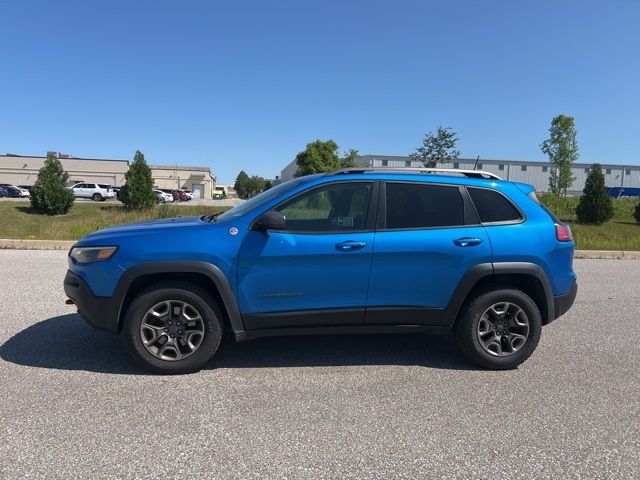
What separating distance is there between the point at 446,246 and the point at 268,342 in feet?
6.74

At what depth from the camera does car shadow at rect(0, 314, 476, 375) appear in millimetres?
4203

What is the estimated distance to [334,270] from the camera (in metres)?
3.93

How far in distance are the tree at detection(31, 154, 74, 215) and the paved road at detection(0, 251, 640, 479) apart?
80.1 feet

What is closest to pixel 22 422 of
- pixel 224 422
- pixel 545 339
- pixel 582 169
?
pixel 224 422

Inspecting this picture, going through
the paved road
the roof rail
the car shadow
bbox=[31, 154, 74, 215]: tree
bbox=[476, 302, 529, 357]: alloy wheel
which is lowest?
the paved road

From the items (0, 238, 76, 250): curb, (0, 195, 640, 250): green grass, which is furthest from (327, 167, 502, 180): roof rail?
(0, 195, 640, 250): green grass

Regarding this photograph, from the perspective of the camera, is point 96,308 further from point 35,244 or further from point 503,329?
point 35,244

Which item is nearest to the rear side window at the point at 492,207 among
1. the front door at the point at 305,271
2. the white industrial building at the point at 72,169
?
the front door at the point at 305,271

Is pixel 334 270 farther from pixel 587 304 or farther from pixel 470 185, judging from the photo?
pixel 587 304

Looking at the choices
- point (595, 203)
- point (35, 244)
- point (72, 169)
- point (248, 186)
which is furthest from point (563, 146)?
point (248, 186)

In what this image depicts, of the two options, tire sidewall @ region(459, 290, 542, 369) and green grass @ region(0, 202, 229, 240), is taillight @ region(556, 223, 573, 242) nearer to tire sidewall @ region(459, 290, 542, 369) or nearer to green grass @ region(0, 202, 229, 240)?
tire sidewall @ region(459, 290, 542, 369)

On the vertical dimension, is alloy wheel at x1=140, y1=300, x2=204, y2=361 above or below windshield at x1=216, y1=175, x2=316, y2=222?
below

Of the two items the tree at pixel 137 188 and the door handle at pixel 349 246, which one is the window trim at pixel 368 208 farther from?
the tree at pixel 137 188

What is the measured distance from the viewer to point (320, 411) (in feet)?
11.1
